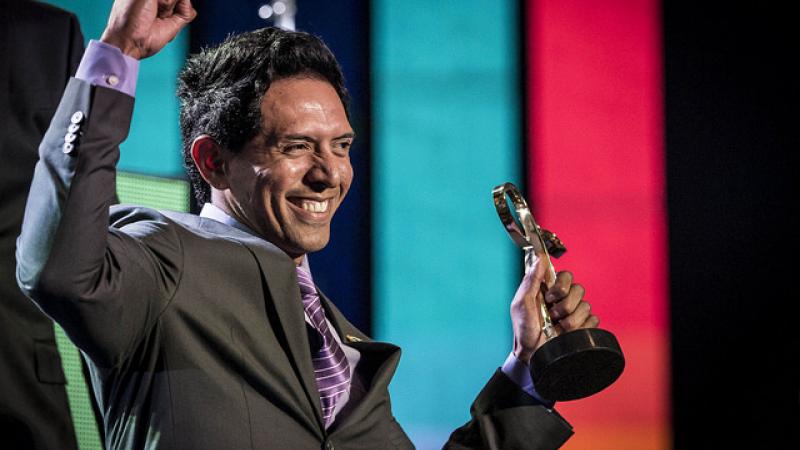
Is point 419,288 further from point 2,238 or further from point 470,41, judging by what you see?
point 2,238

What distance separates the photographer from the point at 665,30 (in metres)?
2.66

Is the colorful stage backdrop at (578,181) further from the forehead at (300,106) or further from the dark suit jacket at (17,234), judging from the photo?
the dark suit jacket at (17,234)

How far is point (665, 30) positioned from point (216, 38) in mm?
1261

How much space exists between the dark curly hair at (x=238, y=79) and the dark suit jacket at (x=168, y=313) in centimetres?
20

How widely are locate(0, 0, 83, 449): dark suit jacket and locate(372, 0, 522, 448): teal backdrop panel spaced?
1.23 m

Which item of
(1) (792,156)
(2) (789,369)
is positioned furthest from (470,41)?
(2) (789,369)

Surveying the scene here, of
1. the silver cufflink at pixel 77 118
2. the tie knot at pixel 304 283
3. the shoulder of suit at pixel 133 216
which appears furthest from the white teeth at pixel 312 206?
the silver cufflink at pixel 77 118

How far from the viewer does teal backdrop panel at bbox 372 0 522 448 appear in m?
2.41

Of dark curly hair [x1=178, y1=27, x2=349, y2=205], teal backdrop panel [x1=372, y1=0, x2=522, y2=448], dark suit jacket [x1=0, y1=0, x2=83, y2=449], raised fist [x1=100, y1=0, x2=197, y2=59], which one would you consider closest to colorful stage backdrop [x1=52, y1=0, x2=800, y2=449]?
teal backdrop panel [x1=372, y1=0, x2=522, y2=448]

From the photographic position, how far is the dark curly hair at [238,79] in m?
1.57

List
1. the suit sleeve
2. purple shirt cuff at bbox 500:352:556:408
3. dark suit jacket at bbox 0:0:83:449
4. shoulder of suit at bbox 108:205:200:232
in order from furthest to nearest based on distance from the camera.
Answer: purple shirt cuff at bbox 500:352:556:408 → shoulder of suit at bbox 108:205:200:232 → dark suit jacket at bbox 0:0:83:449 → the suit sleeve

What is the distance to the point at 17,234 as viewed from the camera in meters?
1.20

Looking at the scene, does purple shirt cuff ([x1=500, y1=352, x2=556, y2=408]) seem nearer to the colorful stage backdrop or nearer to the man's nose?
the man's nose

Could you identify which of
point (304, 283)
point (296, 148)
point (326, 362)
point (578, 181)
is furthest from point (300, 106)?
point (578, 181)
